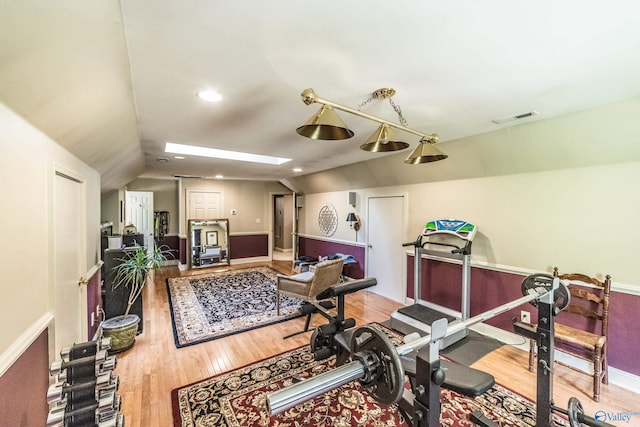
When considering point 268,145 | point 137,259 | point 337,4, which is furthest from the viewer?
point 268,145

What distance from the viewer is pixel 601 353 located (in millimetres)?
2252

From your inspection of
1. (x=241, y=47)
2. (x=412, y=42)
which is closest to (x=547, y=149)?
(x=412, y=42)

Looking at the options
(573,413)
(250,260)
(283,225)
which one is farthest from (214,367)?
(283,225)

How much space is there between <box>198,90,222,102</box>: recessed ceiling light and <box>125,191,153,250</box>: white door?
5.50m

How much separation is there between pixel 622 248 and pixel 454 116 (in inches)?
76.4

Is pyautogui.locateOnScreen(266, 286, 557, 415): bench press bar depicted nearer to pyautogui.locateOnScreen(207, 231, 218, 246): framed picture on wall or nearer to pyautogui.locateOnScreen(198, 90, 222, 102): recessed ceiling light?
pyautogui.locateOnScreen(198, 90, 222, 102): recessed ceiling light

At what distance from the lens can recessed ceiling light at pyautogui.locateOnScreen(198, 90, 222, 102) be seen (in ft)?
6.47

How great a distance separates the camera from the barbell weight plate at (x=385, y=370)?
0.84 metres

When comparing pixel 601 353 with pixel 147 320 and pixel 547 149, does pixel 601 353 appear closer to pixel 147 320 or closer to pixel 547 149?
pixel 547 149

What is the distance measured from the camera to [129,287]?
3330 millimetres

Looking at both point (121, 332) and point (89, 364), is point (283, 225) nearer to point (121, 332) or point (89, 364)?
point (121, 332)

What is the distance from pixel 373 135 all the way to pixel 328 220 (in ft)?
14.5

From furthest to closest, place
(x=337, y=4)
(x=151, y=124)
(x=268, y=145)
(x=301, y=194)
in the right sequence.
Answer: (x=301, y=194)
(x=268, y=145)
(x=151, y=124)
(x=337, y=4)

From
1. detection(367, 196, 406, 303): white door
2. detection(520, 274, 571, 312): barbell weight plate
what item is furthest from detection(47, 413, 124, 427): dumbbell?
detection(367, 196, 406, 303): white door
